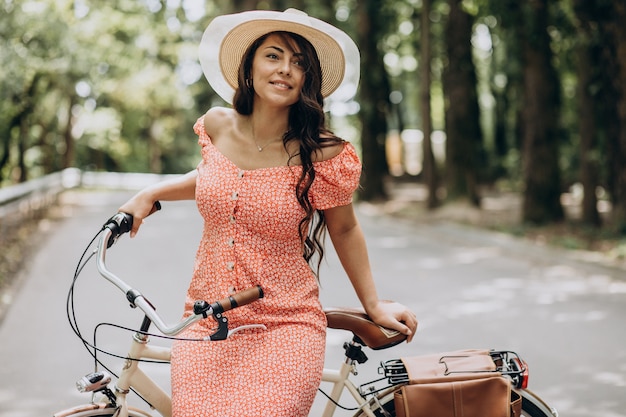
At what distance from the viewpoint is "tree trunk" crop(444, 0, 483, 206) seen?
20.2 metres

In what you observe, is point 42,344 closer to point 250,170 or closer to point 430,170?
point 250,170

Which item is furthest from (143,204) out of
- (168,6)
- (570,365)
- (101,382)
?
(168,6)

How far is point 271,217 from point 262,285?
242 millimetres

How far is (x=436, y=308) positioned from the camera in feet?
29.2

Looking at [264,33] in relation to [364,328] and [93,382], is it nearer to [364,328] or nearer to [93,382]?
[364,328]

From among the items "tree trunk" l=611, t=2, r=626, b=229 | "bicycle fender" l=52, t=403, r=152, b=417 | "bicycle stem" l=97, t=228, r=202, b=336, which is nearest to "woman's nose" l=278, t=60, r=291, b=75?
"bicycle stem" l=97, t=228, r=202, b=336

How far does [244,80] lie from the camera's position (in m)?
3.30

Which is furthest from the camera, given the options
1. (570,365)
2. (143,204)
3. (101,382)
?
(570,365)

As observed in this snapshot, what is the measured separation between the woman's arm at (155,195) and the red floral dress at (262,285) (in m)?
0.18

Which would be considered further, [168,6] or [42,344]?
[168,6]

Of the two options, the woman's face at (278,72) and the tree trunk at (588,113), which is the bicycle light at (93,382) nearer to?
the woman's face at (278,72)

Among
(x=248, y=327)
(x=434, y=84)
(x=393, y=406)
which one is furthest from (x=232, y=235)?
(x=434, y=84)

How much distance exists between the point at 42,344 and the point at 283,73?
530cm

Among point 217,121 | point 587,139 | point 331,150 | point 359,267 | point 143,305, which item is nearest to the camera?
point 143,305
